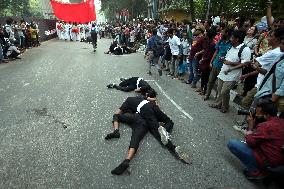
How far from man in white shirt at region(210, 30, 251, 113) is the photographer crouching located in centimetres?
252

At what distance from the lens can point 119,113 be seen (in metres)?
7.61

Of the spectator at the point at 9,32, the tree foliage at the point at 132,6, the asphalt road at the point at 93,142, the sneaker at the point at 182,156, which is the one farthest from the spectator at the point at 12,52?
the tree foliage at the point at 132,6

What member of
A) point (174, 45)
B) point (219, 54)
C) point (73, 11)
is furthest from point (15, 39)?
point (219, 54)

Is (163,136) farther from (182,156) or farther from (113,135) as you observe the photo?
(113,135)

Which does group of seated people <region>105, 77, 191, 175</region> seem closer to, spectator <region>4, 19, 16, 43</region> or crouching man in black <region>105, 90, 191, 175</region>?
crouching man in black <region>105, 90, 191, 175</region>

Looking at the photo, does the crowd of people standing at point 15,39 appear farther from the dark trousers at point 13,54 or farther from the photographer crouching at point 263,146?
the photographer crouching at point 263,146

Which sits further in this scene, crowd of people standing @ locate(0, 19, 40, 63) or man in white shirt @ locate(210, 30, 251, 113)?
crowd of people standing @ locate(0, 19, 40, 63)

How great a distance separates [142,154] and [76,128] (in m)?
1.97

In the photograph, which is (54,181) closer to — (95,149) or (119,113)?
(95,149)

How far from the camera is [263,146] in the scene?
5.10 meters

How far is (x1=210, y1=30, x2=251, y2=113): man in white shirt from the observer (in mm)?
7922

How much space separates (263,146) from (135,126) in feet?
8.85

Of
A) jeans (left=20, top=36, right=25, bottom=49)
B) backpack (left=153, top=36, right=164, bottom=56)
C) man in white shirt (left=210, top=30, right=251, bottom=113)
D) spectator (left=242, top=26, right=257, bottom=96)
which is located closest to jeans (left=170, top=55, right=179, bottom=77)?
backpack (left=153, top=36, right=164, bottom=56)

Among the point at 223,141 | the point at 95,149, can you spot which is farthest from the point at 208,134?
the point at 95,149
